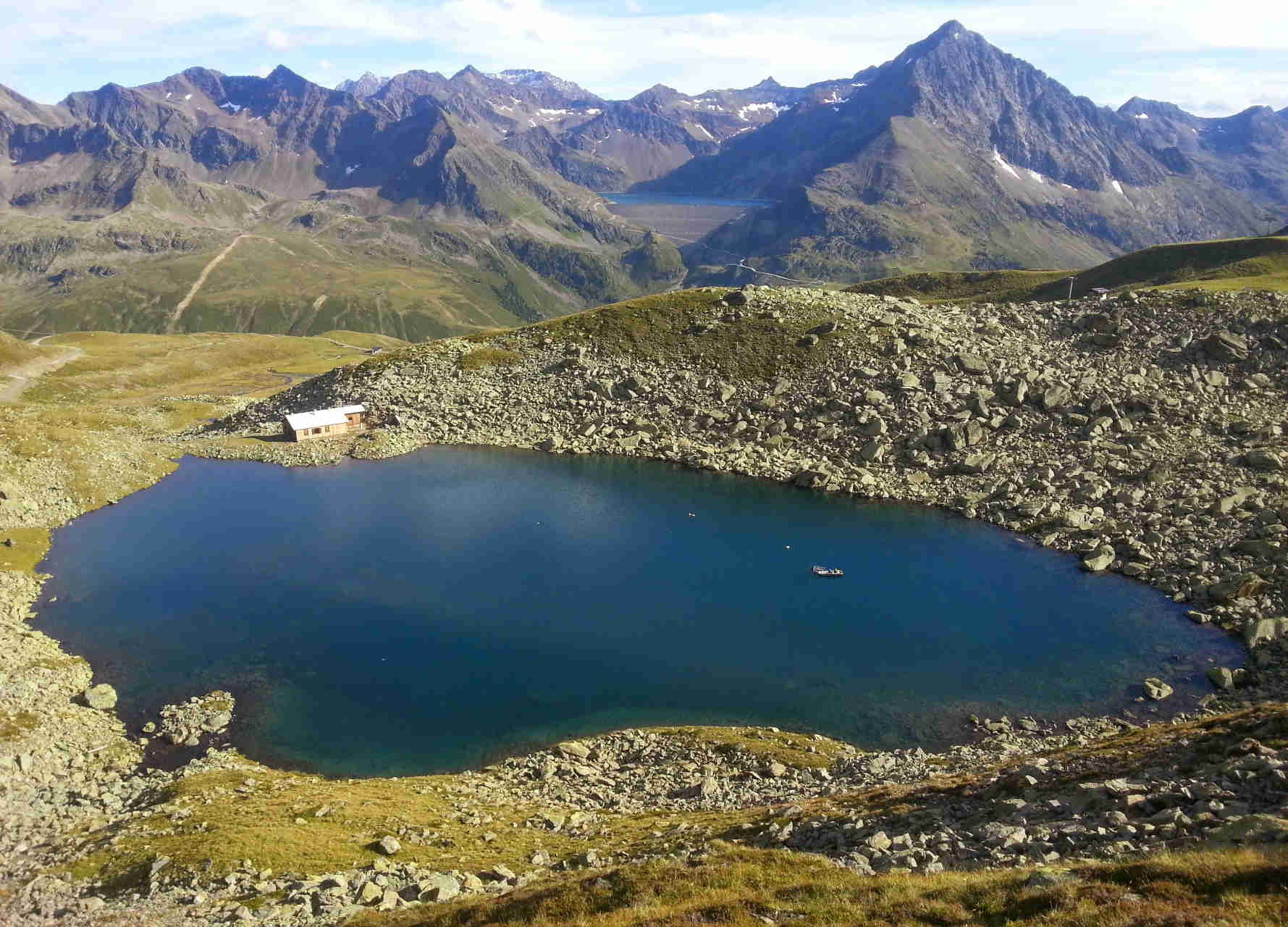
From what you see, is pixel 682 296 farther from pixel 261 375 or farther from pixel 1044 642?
pixel 261 375

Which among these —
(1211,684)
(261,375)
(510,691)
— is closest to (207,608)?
(510,691)

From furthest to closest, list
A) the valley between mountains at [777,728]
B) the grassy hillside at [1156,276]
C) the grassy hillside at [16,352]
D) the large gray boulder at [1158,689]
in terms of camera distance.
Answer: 1. the grassy hillside at [16,352]
2. the grassy hillside at [1156,276]
3. the large gray boulder at [1158,689]
4. the valley between mountains at [777,728]

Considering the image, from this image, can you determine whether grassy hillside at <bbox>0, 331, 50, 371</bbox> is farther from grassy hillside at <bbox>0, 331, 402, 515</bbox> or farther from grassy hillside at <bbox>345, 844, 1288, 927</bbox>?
grassy hillside at <bbox>345, 844, 1288, 927</bbox>

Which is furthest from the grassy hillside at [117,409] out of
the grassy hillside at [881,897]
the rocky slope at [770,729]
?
the grassy hillside at [881,897]

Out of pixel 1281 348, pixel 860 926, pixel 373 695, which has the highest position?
pixel 1281 348

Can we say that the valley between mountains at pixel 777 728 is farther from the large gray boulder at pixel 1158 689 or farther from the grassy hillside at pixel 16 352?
the grassy hillside at pixel 16 352

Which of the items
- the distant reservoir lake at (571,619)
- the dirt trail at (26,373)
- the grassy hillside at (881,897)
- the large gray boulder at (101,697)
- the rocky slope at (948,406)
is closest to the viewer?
the grassy hillside at (881,897)
